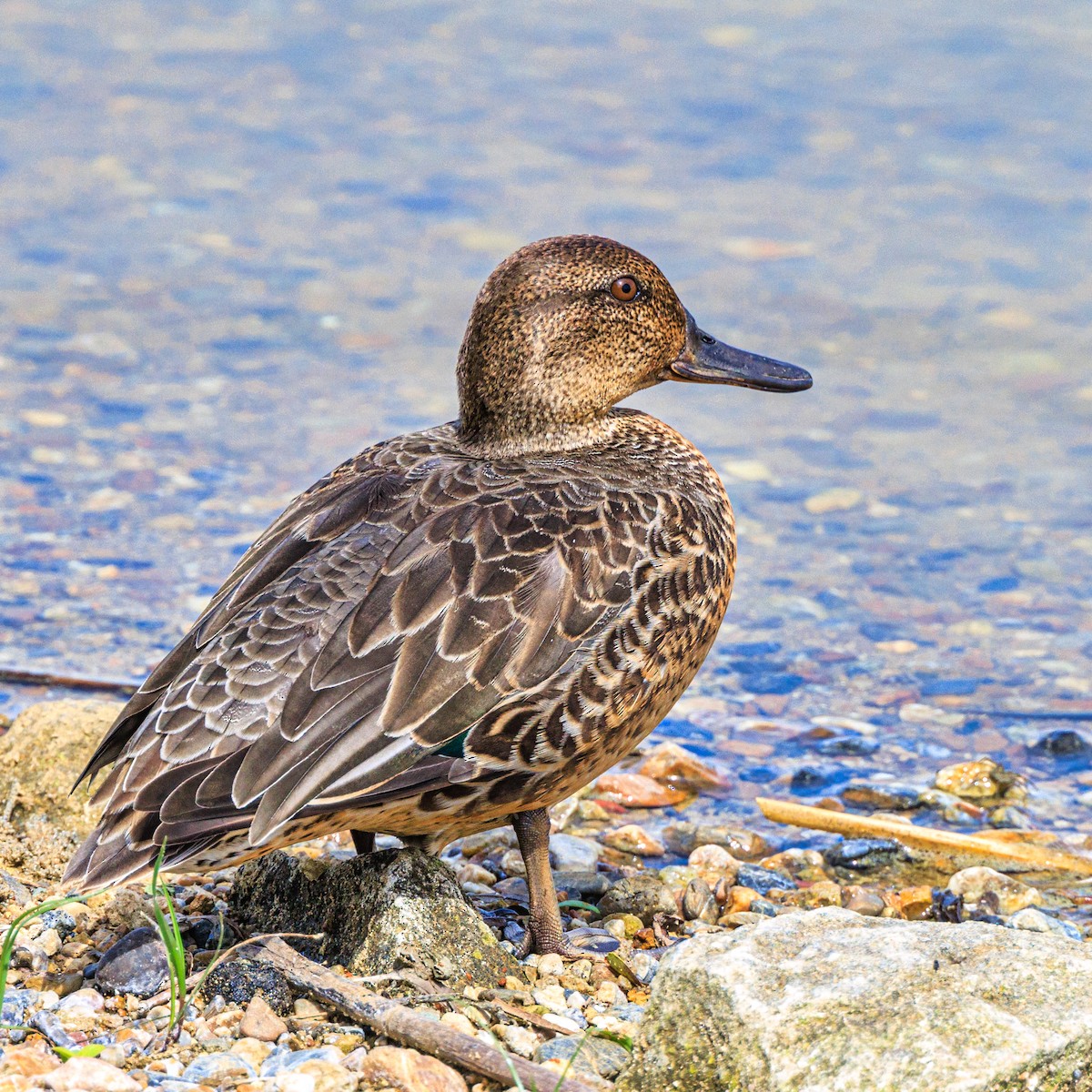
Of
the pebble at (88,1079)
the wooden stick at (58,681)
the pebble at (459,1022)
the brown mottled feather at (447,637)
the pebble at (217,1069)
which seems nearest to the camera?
the pebble at (88,1079)

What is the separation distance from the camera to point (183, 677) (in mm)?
3834

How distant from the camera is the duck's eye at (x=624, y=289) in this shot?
4840 millimetres

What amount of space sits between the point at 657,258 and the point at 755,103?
2.78 meters

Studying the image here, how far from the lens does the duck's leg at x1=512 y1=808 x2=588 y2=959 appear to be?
4.18 meters

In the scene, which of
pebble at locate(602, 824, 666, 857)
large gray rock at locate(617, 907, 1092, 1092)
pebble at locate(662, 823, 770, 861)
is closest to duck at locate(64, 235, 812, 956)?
large gray rock at locate(617, 907, 1092, 1092)

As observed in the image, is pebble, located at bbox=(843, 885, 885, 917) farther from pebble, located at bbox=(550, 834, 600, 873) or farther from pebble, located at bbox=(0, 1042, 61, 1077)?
pebble, located at bbox=(0, 1042, 61, 1077)

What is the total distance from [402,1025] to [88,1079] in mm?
645

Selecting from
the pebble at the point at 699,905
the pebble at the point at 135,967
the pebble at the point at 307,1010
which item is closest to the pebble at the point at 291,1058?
the pebble at the point at 307,1010

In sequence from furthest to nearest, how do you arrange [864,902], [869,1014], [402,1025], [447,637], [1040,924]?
[864,902] → [1040,924] → [447,637] → [402,1025] → [869,1014]

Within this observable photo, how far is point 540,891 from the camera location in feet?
13.8

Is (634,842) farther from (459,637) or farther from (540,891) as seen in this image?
(459,637)

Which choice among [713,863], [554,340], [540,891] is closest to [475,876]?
[540,891]

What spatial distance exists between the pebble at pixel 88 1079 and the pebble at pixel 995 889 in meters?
2.89

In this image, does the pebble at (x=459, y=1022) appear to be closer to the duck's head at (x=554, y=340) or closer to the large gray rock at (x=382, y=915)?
the large gray rock at (x=382, y=915)
